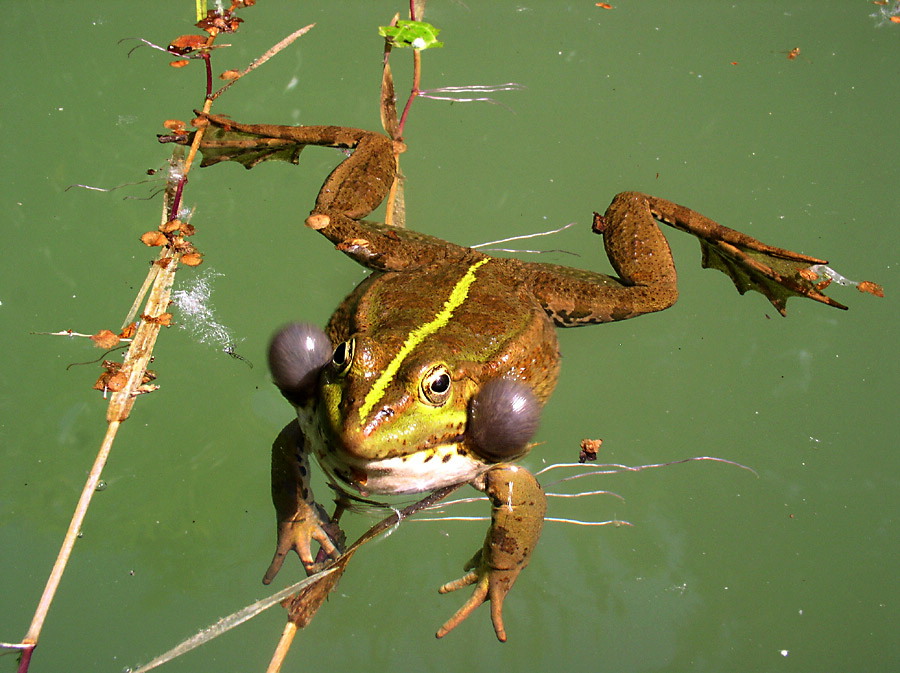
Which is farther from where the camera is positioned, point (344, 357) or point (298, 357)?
point (298, 357)

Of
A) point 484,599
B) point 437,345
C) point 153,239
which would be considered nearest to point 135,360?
point 153,239

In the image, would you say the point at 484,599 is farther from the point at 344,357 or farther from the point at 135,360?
the point at 135,360

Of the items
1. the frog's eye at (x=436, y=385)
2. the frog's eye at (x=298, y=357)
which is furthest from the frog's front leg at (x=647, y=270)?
the frog's eye at (x=298, y=357)

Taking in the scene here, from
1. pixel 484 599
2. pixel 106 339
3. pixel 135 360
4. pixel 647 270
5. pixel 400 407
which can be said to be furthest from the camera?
pixel 106 339

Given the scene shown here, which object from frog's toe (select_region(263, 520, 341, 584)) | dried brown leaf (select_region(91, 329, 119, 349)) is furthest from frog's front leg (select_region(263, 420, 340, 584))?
dried brown leaf (select_region(91, 329, 119, 349))

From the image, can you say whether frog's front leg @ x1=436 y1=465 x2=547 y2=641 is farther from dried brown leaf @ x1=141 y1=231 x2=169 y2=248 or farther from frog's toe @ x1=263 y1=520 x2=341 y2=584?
dried brown leaf @ x1=141 y1=231 x2=169 y2=248

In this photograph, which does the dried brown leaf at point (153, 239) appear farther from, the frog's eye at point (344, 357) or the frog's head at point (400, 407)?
the frog's eye at point (344, 357)

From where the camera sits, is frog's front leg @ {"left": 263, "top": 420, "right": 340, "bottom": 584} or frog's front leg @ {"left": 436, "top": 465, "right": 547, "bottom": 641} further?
frog's front leg @ {"left": 263, "top": 420, "right": 340, "bottom": 584}
